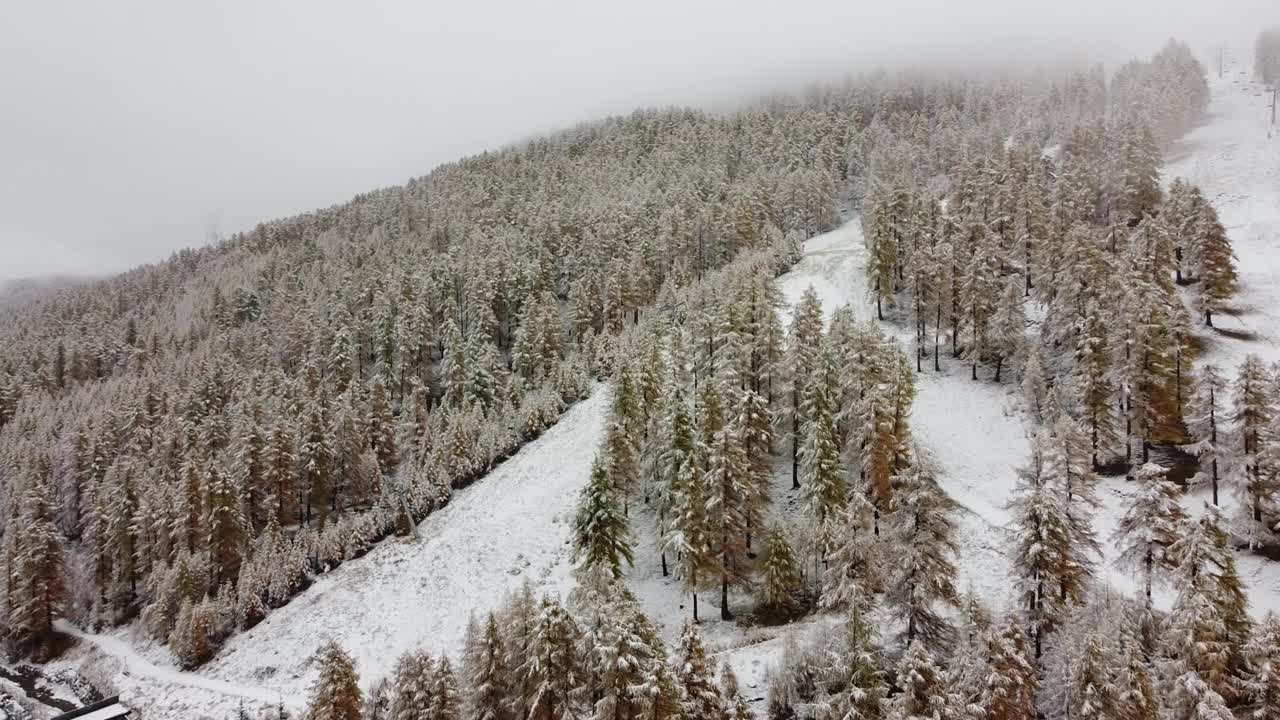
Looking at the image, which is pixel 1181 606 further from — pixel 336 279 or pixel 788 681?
pixel 336 279

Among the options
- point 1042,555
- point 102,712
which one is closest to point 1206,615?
point 1042,555

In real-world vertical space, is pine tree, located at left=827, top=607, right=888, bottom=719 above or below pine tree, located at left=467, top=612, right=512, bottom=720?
above

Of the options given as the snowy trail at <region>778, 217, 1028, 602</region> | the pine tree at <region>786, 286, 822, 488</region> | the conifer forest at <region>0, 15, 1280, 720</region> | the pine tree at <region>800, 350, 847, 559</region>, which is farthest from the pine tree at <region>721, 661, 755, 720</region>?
the pine tree at <region>786, 286, 822, 488</region>

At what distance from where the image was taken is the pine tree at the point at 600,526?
133 feet

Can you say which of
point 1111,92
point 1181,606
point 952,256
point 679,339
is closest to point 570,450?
point 679,339

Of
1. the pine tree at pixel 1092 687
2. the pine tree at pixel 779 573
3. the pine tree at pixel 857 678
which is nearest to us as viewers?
the pine tree at pixel 1092 687

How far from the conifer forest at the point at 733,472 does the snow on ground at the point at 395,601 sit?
0.28 m

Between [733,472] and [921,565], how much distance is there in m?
12.1

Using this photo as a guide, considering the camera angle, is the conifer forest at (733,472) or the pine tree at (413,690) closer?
the conifer forest at (733,472)

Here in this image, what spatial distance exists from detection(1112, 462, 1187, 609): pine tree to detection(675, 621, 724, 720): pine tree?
1934 centimetres

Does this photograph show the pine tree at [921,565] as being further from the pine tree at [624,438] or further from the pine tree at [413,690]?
the pine tree at [624,438]

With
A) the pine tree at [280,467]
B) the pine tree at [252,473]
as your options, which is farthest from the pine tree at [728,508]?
the pine tree at [252,473]

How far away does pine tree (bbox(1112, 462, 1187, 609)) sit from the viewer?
96.8ft

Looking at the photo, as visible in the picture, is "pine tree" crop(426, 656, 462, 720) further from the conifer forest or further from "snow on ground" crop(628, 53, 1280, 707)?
"snow on ground" crop(628, 53, 1280, 707)
